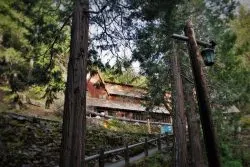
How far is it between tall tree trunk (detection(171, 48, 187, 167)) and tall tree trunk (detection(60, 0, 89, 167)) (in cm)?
578

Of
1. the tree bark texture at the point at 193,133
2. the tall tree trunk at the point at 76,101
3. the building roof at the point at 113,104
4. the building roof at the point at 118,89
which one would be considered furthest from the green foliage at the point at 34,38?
the building roof at the point at 118,89

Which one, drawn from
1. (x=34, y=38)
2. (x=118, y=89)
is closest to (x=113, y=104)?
(x=118, y=89)

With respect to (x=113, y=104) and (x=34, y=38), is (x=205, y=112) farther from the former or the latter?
(x=113, y=104)

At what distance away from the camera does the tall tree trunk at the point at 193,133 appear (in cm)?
1534

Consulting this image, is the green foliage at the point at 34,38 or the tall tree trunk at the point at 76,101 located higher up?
the green foliage at the point at 34,38

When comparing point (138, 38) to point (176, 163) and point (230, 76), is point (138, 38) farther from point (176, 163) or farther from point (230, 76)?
point (230, 76)

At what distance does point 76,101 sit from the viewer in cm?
831

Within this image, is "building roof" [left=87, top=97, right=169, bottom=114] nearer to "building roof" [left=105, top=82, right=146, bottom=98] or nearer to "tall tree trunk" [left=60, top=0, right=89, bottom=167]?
"building roof" [left=105, top=82, right=146, bottom=98]

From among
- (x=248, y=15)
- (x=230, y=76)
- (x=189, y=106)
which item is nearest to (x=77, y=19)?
(x=189, y=106)

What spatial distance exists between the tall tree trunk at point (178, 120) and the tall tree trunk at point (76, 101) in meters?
5.78

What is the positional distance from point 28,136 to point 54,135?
6.05ft

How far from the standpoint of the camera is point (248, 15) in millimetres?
34719

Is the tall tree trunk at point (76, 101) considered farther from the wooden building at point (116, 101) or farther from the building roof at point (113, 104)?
the wooden building at point (116, 101)

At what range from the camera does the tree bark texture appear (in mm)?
15349
